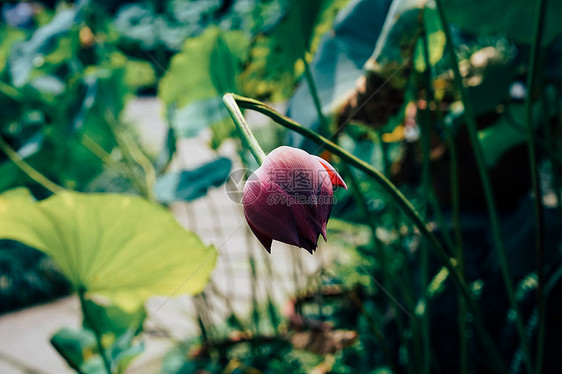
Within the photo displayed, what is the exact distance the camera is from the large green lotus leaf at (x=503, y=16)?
18.7 inches

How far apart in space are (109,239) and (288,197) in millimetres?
298

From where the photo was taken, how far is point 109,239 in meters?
0.45

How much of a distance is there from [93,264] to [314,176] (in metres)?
0.33

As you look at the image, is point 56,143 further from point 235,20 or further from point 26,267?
point 26,267

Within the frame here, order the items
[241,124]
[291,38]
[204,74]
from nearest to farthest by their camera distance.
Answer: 1. [241,124]
2. [291,38]
3. [204,74]

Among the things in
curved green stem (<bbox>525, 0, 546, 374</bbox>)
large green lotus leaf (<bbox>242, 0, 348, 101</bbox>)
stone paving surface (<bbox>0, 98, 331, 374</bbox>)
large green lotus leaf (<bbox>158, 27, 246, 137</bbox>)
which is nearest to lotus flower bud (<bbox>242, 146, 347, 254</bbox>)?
curved green stem (<bbox>525, 0, 546, 374</bbox>)

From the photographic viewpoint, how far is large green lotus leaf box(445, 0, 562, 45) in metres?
0.48

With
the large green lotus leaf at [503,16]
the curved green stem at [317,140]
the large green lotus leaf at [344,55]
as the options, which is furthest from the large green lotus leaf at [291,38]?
the curved green stem at [317,140]

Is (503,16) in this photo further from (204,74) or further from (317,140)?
(204,74)

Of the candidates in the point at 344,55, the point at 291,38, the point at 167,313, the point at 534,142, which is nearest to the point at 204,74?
the point at 291,38

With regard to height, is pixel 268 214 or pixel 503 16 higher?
pixel 503 16

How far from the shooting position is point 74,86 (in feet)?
2.59

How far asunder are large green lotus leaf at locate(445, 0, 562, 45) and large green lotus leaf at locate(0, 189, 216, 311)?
13.8 inches

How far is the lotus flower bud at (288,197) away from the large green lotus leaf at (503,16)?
36cm
